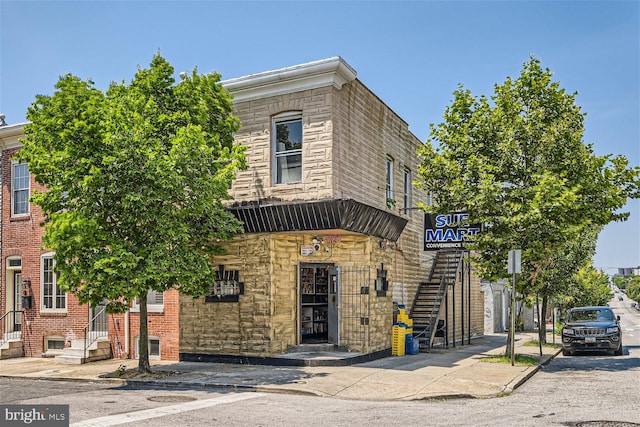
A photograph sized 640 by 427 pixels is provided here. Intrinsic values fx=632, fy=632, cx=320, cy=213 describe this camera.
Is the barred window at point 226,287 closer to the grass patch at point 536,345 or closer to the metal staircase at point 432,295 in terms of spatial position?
the metal staircase at point 432,295

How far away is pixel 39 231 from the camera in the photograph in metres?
21.6

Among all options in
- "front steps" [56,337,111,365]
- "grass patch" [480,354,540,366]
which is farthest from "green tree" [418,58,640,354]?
"front steps" [56,337,111,365]

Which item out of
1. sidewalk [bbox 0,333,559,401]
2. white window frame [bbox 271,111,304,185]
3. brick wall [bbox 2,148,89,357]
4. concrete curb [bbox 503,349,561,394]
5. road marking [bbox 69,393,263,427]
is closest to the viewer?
road marking [bbox 69,393,263,427]

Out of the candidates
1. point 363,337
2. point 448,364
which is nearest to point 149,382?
point 363,337

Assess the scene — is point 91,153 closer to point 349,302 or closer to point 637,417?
point 349,302

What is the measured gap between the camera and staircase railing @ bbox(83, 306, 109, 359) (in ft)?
65.8

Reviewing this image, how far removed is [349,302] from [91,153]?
320 inches

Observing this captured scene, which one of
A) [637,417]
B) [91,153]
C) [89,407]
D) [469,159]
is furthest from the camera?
[469,159]

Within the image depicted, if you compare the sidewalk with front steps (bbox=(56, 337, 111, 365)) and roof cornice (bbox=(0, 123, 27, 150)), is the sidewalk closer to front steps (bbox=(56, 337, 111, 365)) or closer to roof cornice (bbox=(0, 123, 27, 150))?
front steps (bbox=(56, 337, 111, 365))

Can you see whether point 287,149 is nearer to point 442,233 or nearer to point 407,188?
point 442,233

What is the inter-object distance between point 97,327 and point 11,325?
418 cm

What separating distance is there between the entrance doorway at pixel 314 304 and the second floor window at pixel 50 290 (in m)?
8.33

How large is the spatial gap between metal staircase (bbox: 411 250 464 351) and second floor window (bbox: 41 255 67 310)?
39.0 feet

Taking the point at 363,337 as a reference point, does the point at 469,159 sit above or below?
above
